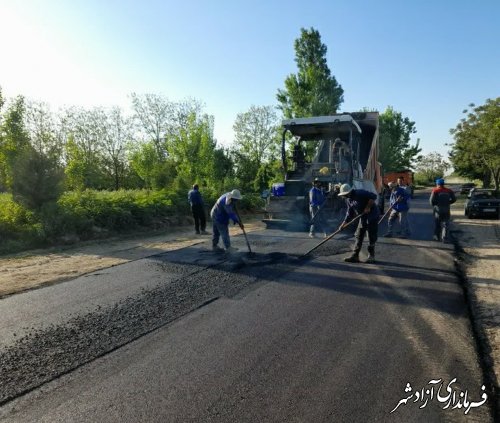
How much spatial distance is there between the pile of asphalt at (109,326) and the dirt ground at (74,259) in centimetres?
186

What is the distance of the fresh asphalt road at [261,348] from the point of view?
285 cm

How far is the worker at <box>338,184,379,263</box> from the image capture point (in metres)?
7.81

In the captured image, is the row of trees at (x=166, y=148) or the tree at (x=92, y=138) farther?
the tree at (x=92, y=138)

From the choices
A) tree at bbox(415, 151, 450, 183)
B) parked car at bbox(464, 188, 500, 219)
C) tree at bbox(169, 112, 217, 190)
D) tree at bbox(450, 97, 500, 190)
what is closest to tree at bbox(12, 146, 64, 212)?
tree at bbox(169, 112, 217, 190)

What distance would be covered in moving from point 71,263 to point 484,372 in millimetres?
7510

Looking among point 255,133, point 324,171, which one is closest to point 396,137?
point 255,133

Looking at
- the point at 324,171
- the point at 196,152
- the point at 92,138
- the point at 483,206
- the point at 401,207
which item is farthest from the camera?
the point at 92,138

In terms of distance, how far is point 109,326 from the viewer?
4.50 metres

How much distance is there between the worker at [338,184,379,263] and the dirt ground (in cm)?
449

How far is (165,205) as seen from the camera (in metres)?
15.1

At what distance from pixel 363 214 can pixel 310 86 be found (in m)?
18.2

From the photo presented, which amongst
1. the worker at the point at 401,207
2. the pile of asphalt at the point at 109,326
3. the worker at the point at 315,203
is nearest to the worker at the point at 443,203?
the worker at the point at 401,207

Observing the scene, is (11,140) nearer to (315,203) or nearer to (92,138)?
(315,203)

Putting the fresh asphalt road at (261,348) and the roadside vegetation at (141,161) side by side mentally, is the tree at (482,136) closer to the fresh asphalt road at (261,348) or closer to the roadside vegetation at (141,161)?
the roadside vegetation at (141,161)
